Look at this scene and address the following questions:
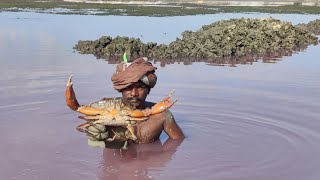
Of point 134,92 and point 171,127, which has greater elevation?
point 134,92

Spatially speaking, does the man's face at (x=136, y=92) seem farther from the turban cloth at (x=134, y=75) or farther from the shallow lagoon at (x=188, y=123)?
the shallow lagoon at (x=188, y=123)

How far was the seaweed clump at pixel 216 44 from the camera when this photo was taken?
12.3m

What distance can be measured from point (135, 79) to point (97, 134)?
574 mm

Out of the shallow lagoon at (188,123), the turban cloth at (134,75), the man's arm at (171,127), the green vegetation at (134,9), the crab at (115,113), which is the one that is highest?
the turban cloth at (134,75)

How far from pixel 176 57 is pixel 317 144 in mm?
7036

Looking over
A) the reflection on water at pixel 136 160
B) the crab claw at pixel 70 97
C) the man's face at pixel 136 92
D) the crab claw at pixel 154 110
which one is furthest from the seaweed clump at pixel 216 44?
the crab claw at pixel 70 97

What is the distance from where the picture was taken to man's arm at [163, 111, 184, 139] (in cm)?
478

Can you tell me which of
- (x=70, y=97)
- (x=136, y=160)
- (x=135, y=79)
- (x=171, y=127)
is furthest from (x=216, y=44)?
(x=70, y=97)

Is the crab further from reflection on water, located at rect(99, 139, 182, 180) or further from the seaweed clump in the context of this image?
the seaweed clump

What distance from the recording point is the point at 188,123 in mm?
5957

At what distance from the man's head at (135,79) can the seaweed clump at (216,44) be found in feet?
24.5

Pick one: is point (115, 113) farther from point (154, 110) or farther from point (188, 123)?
point (188, 123)

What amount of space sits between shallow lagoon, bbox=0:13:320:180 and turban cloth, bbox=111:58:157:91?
74cm

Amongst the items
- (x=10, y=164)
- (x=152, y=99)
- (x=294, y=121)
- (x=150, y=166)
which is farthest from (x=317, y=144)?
(x=10, y=164)
